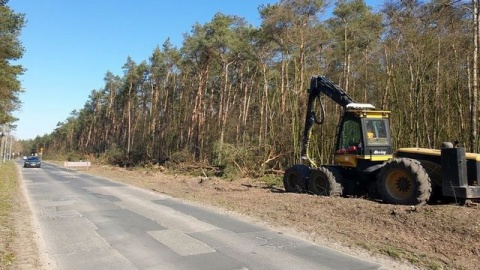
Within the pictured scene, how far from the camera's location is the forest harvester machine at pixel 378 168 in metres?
10.3

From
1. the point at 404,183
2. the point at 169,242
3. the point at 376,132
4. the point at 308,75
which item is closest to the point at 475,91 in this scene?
the point at 376,132

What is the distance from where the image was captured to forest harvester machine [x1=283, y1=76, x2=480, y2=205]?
10.3 m

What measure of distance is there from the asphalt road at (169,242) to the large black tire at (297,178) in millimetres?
4151

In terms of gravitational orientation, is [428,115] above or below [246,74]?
below

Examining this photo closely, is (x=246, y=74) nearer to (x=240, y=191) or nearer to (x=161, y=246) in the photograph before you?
(x=240, y=191)

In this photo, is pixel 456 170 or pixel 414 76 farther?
pixel 414 76

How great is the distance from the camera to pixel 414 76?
1858 centimetres

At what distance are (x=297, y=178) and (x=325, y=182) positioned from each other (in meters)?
1.87

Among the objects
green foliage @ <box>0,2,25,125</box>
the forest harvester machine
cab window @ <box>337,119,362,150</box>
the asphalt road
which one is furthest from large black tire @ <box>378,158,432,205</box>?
green foliage @ <box>0,2,25,125</box>

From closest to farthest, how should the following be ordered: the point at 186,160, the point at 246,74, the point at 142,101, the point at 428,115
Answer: the point at 428,115
the point at 186,160
the point at 246,74
the point at 142,101

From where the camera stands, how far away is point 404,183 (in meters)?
11.3

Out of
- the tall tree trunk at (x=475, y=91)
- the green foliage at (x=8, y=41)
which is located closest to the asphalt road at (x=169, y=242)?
the tall tree trunk at (x=475, y=91)

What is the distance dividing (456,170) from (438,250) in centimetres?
345

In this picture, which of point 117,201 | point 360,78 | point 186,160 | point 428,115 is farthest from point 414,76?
point 186,160
